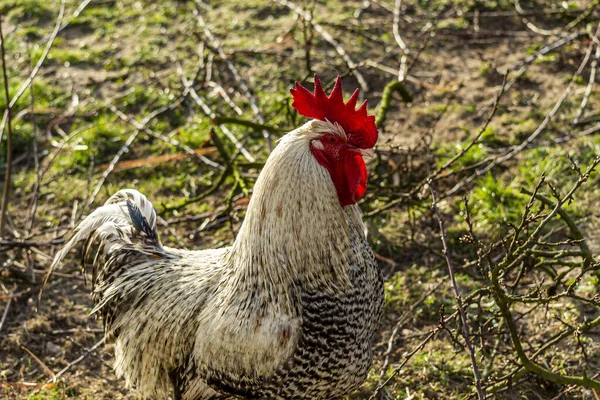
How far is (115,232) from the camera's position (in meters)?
3.77

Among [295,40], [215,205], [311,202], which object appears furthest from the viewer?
[295,40]

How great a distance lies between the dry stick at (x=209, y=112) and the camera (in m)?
5.67

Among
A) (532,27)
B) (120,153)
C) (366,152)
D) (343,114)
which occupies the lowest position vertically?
(120,153)

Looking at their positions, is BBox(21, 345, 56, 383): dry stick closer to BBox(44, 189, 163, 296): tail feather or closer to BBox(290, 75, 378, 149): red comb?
BBox(44, 189, 163, 296): tail feather

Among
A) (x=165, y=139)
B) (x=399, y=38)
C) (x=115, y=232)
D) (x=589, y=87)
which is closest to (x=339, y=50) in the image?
(x=399, y=38)

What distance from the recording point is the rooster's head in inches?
126

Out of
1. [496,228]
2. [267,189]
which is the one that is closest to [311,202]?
[267,189]

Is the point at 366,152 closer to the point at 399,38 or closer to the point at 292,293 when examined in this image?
the point at 292,293

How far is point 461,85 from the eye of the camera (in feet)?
21.2

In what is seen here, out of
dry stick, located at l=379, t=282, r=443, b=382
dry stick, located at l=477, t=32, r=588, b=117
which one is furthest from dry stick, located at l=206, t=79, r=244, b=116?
dry stick, located at l=379, t=282, r=443, b=382

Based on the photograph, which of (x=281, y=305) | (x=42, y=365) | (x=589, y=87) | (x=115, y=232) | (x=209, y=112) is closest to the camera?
(x=281, y=305)

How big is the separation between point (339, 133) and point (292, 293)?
29.7 inches

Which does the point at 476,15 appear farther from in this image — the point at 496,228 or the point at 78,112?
the point at 78,112

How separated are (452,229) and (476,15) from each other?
2.98 metres
